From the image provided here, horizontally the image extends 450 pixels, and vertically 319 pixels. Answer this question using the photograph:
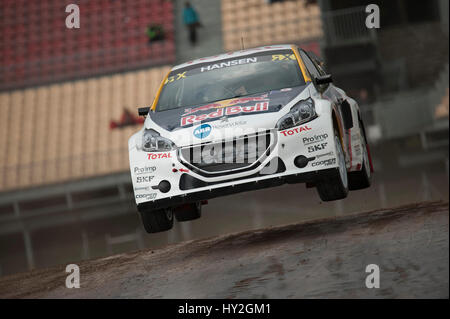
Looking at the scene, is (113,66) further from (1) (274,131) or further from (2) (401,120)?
(1) (274,131)

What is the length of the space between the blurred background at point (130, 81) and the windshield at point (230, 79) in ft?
23.4

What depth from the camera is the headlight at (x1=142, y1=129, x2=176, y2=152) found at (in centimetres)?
688

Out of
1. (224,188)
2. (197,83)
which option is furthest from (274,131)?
(197,83)

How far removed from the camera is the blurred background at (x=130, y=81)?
19.7 m

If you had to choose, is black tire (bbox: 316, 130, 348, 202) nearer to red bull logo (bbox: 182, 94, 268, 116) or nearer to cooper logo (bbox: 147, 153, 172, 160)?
red bull logo (bbox: 182, 94, 268, 116)

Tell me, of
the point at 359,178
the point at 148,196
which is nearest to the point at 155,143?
the point at 148,196

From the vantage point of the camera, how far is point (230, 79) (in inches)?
307

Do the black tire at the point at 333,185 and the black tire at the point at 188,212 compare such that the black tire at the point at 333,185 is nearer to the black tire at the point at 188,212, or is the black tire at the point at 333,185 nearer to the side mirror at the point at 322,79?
the side mirror at the point at 322,79

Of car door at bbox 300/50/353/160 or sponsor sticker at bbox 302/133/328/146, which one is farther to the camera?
car door at bbox 300/50/353/160

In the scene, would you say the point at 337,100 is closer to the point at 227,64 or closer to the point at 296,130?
the point at 227,64

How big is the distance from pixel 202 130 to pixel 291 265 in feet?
5.84

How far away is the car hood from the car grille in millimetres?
72
